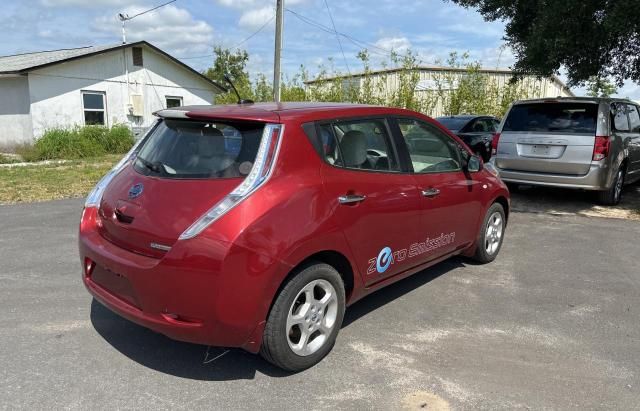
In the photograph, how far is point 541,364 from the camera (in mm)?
3383

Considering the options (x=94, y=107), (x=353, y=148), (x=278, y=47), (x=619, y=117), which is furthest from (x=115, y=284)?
(x=94, y=107)

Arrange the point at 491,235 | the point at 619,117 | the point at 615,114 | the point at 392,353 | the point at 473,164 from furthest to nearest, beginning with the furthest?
the point at 619,117, the point at 615,114, the point at 491,235, the point at 473,164, the point at 392,353

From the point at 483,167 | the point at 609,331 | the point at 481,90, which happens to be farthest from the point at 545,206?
the point at 481,90

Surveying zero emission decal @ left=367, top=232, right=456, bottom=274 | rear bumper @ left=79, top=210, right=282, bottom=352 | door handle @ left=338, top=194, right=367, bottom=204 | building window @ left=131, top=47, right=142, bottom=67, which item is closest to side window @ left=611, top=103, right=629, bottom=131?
zero emission decal @ left=367, top=232, right=456, bottom=274

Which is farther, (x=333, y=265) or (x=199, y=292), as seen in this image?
(x=333, y=265)

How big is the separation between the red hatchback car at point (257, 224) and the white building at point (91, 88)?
15.9 metres

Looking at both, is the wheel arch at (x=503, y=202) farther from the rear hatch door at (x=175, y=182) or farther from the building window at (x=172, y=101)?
the building window at (x=172, y=101)

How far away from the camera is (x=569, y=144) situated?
787 cm

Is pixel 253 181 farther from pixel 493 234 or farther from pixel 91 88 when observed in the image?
pixel 91 88

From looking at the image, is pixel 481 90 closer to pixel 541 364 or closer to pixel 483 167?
pixel 483 167

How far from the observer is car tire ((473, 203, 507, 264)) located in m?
5.25

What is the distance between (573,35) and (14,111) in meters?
17.4

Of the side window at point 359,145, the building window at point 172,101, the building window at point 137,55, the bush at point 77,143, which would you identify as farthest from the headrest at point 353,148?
the building window at point 172,101

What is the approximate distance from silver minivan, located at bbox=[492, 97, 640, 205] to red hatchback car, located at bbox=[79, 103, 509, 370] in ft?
16.2
